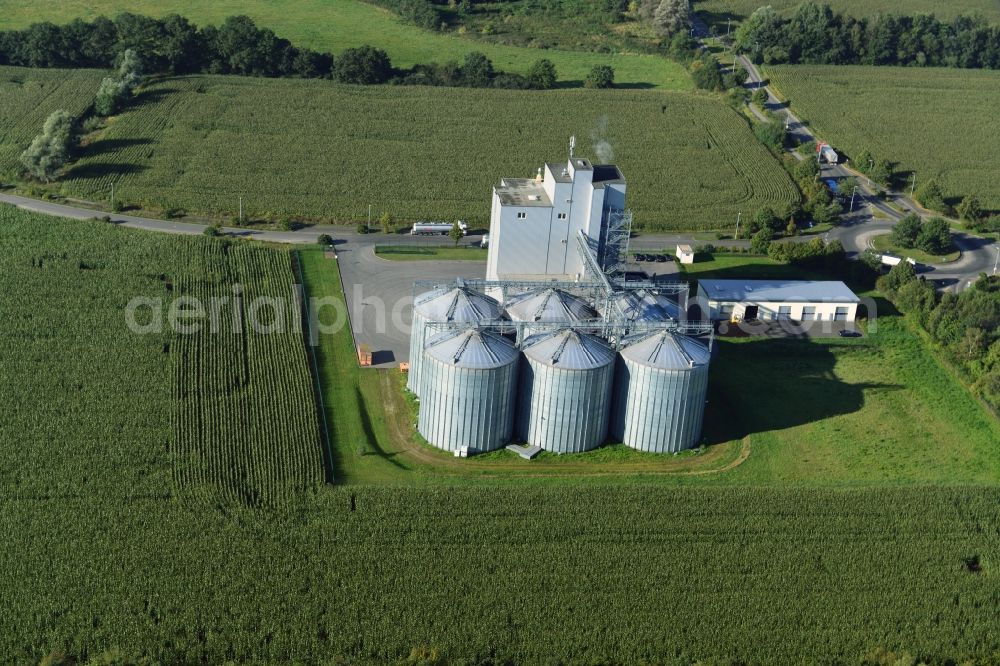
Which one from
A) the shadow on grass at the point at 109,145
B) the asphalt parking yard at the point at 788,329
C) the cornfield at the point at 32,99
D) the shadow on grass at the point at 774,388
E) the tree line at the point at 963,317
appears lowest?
the shadow on grass at the point at 774,388

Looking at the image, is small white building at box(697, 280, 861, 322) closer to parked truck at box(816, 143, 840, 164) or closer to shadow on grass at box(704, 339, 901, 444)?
shadow on grass at box(704, 339, 901, 444)

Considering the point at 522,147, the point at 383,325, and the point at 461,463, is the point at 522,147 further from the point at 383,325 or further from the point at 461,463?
the point at 461,463

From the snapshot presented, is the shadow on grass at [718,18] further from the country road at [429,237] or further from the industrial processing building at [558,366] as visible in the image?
the industrial processing building at [558,366]

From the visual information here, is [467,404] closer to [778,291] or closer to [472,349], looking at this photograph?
[472,349]

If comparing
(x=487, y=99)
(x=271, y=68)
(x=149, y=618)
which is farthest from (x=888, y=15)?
(x=149, y=618)

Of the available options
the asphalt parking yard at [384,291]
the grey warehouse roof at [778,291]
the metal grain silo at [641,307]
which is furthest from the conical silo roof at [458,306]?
the grey warehouse roof at [778,291]

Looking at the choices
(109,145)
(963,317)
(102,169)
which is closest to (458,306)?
(963,317)

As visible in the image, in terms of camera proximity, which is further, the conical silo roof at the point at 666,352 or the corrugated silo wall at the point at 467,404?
the conical silo roof at the point at 666,352

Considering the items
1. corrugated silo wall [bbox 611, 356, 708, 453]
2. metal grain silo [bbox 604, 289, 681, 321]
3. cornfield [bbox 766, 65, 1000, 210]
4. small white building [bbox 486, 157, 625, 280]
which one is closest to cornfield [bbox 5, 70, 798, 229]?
cornfield [bbox 766, 65, 1000, 210]
